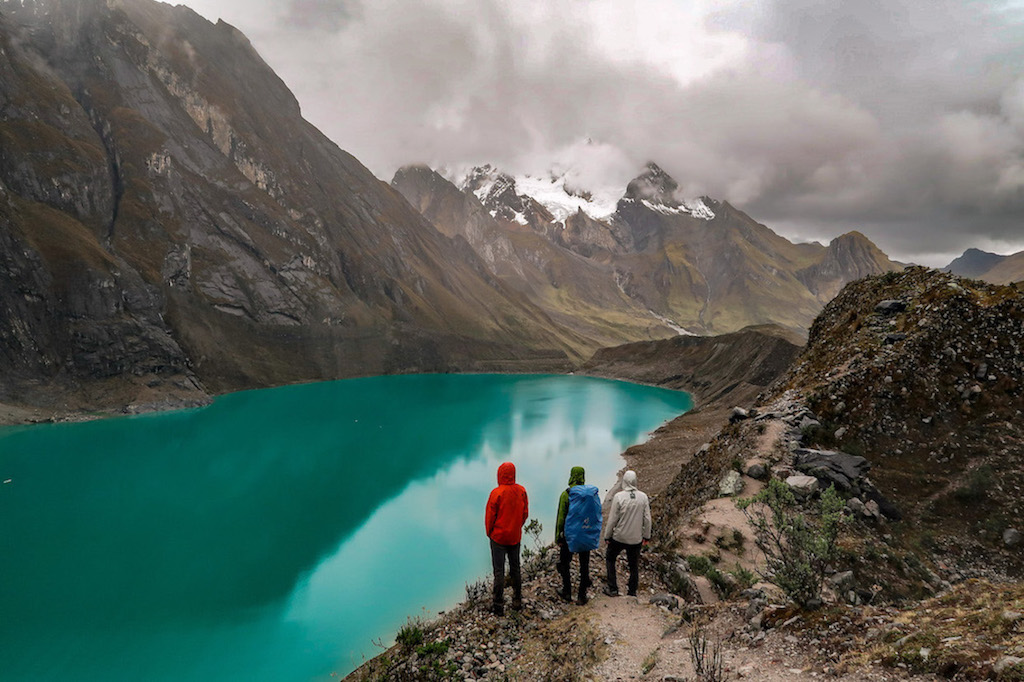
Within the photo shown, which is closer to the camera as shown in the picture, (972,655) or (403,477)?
(972,655)

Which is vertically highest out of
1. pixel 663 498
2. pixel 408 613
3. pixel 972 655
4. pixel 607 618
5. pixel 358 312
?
pixel 358 312

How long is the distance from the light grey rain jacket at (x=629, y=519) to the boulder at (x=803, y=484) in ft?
22.4

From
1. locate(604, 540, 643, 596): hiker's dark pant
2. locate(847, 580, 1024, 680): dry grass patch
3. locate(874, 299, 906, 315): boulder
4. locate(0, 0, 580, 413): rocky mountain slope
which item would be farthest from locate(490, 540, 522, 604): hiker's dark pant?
locate(0, 0, 580, 413): rocky mountain slope

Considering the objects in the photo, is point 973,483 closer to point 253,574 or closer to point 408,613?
point 408,613

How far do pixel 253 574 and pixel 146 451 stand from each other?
125 ft

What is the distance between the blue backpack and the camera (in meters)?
10.8

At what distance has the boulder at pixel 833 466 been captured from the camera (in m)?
15.3

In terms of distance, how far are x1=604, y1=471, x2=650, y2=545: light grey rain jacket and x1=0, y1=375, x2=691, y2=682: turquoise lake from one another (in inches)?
458

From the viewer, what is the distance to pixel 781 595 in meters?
9.69

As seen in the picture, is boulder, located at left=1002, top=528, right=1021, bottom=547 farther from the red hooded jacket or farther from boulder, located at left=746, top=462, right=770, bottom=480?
the red hooded jacket

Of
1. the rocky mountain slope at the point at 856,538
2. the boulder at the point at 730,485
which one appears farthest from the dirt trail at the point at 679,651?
the boulder at the point at 730,485

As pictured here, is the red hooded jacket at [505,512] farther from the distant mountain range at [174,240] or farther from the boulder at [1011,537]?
the distant mountain range at [174,240]

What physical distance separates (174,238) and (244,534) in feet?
368

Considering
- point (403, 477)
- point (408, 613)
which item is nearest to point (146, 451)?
point (403, 477)
